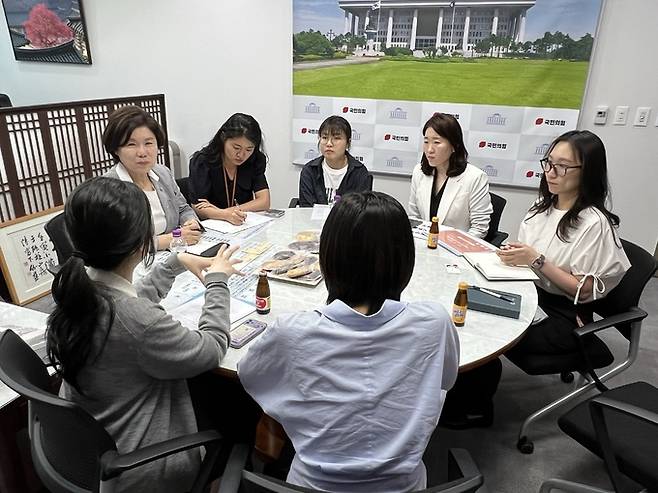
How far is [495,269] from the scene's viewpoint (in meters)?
1.92

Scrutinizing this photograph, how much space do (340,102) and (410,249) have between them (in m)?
3.00

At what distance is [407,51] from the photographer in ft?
11.4

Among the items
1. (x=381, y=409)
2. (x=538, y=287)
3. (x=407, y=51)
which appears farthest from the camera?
(x=407, y=51)

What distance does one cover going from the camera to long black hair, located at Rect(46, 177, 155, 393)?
101 centimetres

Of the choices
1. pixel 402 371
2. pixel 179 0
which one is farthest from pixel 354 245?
pixel 179 0

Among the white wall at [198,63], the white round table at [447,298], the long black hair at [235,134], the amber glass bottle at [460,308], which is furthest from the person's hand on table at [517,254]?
the white wall at [198,63]

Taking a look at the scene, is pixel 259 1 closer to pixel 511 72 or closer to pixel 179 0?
pixel 179 0

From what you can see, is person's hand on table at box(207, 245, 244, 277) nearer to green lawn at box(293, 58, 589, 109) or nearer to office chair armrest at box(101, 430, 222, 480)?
office chair armrest at box(101, 430, 222, 480)

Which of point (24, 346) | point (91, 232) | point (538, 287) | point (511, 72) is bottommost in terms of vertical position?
point (538, 287)

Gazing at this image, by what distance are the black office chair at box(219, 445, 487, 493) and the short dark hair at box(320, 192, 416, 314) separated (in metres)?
0.36

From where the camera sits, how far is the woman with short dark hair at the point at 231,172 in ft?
8.60

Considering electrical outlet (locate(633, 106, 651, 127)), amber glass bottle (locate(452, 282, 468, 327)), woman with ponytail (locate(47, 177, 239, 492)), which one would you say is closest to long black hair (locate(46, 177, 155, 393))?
woman with ponytail (locate(47, 177, 239, 492))

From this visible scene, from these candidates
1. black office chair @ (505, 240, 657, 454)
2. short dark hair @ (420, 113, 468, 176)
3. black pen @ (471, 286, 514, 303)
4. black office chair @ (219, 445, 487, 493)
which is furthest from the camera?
short dark hair @ (420, 113, 468, 176)

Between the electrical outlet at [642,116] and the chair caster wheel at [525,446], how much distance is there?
7.91 ft
